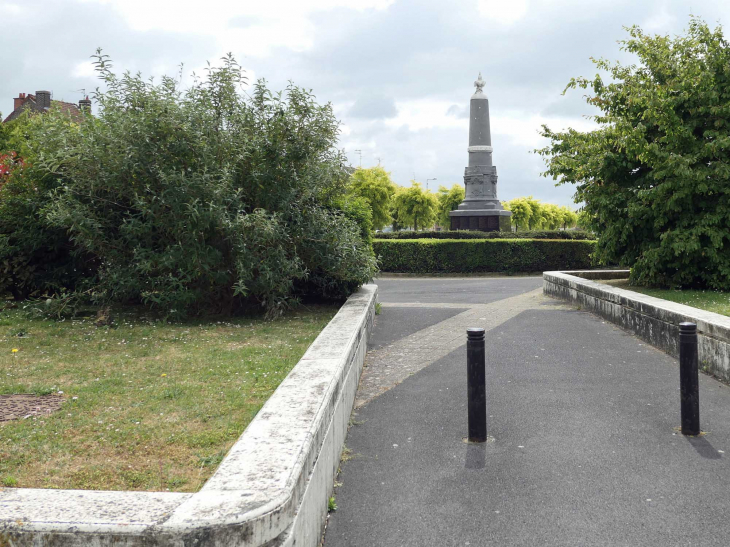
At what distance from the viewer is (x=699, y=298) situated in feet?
33.7

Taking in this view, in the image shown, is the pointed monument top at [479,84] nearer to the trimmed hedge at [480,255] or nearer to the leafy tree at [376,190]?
the trimmed hedge at [480,255]

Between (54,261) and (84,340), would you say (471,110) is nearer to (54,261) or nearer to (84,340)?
(54,261)

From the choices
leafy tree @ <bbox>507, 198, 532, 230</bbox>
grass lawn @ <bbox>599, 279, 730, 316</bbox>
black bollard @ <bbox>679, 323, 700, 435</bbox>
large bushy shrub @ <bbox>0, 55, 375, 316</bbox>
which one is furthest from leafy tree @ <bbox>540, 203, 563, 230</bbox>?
black bollard @ <bbox>679, 323, 700, 435</bbox>

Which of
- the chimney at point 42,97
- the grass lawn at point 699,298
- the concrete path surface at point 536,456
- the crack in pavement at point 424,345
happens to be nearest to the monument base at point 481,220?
the crack in pavement at point 424,345

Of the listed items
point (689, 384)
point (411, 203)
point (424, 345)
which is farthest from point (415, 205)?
point (689, 384)

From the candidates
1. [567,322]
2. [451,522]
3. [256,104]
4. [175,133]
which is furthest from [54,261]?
[451,522]

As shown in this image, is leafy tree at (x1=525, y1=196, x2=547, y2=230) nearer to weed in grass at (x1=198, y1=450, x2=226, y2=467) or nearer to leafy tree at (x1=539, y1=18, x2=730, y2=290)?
leafy tree at (x1=539, y1=18, x2=730, y2=290)

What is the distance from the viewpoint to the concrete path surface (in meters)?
3.39

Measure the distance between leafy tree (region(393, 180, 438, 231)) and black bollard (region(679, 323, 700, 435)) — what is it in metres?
52.2

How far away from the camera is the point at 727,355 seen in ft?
21.2

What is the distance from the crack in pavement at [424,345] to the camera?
662cm

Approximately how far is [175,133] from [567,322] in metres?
6.69

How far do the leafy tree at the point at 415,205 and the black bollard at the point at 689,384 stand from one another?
52.2 metres

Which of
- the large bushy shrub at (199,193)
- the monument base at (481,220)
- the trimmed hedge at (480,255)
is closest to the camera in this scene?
the large bushy shrub at (199,193)
